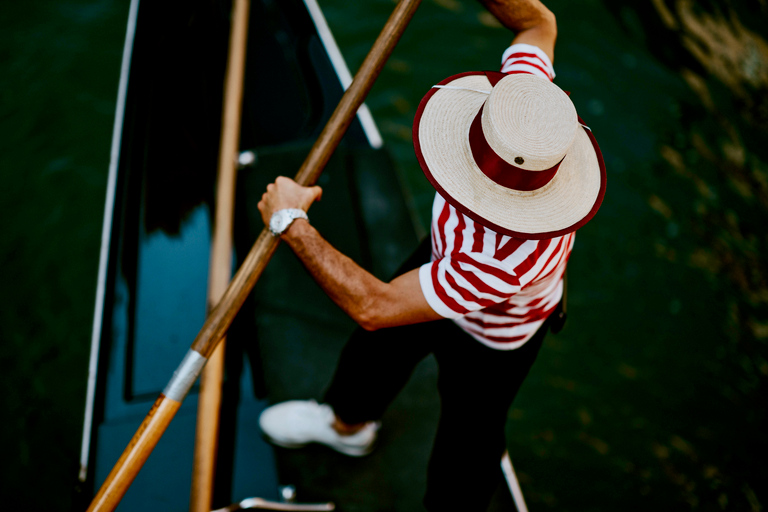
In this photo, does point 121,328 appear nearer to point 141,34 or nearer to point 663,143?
point 141,34

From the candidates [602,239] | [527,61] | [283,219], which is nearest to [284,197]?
[283,219]

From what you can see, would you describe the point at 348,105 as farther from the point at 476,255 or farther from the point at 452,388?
the point at 452,388

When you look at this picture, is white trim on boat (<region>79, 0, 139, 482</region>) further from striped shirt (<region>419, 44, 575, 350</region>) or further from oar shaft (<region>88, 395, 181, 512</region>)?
striped shirt (<region>419, 44, 575, 350</region>)

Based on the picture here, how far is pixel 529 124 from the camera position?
999mm

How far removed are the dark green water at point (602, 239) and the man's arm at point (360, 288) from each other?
1591mm

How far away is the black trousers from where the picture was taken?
140cm

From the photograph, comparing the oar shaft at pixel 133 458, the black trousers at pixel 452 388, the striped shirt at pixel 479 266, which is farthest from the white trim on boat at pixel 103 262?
the striped shirt at pixel 479 266

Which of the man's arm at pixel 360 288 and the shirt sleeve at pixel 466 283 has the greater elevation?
the shirt sleeve at pixel 466 283

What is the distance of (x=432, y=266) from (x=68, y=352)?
2067 millimetres

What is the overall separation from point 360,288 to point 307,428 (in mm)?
719

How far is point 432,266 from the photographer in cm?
110

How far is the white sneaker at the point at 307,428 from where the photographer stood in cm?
166

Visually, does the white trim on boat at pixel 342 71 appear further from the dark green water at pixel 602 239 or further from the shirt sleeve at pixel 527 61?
the shirt sleeve at pixel 527 61

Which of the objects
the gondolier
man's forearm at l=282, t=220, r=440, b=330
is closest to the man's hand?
the gondolier
